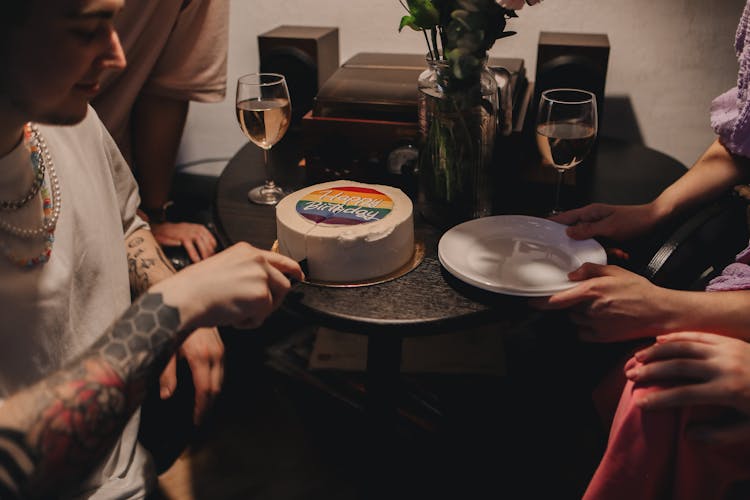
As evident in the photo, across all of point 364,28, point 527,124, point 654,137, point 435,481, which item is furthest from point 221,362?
point 654,137

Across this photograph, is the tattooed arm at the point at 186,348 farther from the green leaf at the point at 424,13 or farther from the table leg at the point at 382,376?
the green leaf at the point at 424,13

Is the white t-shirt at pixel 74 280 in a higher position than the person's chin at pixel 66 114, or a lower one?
lower

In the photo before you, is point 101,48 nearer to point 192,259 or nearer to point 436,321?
point 436,321

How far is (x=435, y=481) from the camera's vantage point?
64.9 inches

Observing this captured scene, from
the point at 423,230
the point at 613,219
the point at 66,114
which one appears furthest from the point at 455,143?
the point at 66,114

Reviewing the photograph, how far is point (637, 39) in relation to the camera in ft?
6.55

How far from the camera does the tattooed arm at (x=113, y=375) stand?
2.54 ft

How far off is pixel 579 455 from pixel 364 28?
1.39 m

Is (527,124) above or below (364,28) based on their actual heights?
below

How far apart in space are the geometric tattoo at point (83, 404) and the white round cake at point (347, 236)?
0.29 meters

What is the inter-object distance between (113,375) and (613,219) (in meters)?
0.93

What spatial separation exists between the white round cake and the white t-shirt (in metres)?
0.29

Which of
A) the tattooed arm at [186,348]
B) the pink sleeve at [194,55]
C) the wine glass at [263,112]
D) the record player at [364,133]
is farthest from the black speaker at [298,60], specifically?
the tattooed arm at [186,348]

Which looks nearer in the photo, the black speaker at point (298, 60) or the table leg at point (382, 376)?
the table leg at point (382, 376)
